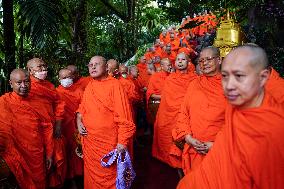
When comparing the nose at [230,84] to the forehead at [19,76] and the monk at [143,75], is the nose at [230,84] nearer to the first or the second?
the forehead at [19,76]

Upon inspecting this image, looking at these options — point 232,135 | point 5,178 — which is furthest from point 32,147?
point 232,135

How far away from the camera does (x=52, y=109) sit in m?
4.55

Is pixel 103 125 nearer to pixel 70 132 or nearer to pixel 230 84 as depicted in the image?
pixel 70 132

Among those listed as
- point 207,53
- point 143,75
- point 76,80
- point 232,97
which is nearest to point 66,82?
point 76,80

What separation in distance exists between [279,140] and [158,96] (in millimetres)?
4908

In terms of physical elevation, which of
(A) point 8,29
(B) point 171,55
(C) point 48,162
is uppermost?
(A) point 8,29

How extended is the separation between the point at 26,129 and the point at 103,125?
97cm

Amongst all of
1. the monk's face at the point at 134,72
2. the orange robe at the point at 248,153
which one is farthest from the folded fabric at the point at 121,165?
the monk's face at the point at 134,72

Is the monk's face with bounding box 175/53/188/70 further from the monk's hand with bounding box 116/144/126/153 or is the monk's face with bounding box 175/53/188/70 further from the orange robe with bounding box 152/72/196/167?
the monk's hand with bounding box 116/144/126/153

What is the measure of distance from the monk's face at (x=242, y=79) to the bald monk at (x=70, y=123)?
3567 millimetres

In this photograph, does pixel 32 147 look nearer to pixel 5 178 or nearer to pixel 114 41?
pixel 5 178

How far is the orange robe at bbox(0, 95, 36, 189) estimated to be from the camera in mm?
3724

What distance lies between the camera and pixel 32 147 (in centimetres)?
405

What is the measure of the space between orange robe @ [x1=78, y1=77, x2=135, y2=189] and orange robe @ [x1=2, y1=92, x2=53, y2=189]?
65 centimetres
